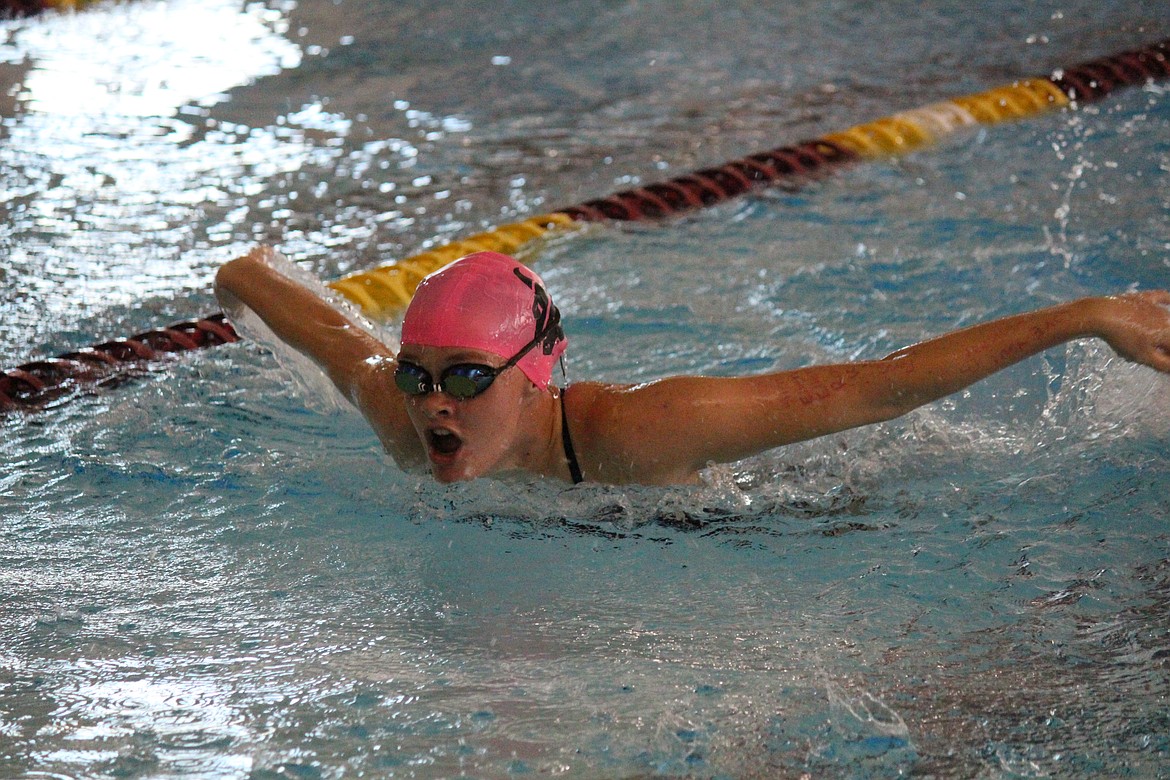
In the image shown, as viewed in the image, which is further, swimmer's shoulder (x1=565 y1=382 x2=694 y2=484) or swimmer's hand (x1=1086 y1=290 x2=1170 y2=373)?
swimmer's shoulder (x1=565 y1=382 x2=694 y2=484)

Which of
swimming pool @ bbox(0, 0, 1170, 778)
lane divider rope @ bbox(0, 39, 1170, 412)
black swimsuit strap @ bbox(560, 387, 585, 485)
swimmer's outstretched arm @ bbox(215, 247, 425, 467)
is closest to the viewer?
swimming pool @ bbox(0, 0, 1170, 778)

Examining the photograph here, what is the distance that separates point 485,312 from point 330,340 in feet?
2.53

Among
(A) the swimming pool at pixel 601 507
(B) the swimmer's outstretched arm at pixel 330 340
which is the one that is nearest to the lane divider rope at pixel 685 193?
(A) the swimming pool at pixel 601 507

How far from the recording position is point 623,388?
2498 millimetres

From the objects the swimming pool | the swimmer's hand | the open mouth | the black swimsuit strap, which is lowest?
the swimming pool

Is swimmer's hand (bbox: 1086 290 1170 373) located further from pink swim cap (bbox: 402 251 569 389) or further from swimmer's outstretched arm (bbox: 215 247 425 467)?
swimmer's outstretched arm (bbox: 215 247 425 467)

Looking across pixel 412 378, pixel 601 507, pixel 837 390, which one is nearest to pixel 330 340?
pixel 412 378

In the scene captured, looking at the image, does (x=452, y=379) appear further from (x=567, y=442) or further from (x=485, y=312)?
(x=567, y=442)

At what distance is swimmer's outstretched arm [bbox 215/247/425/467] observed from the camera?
2709 mm

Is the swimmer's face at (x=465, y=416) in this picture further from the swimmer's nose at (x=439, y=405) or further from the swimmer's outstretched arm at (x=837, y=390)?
the swimmer's outstretched arm at (x=837, y=390)

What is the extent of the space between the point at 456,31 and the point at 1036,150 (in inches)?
148

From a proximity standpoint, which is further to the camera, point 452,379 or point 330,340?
point 330,340

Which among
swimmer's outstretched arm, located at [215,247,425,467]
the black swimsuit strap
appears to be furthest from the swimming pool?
swimmer's outstretched arm, located at [215,247,425,467]

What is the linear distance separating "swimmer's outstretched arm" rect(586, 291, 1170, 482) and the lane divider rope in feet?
5.90
